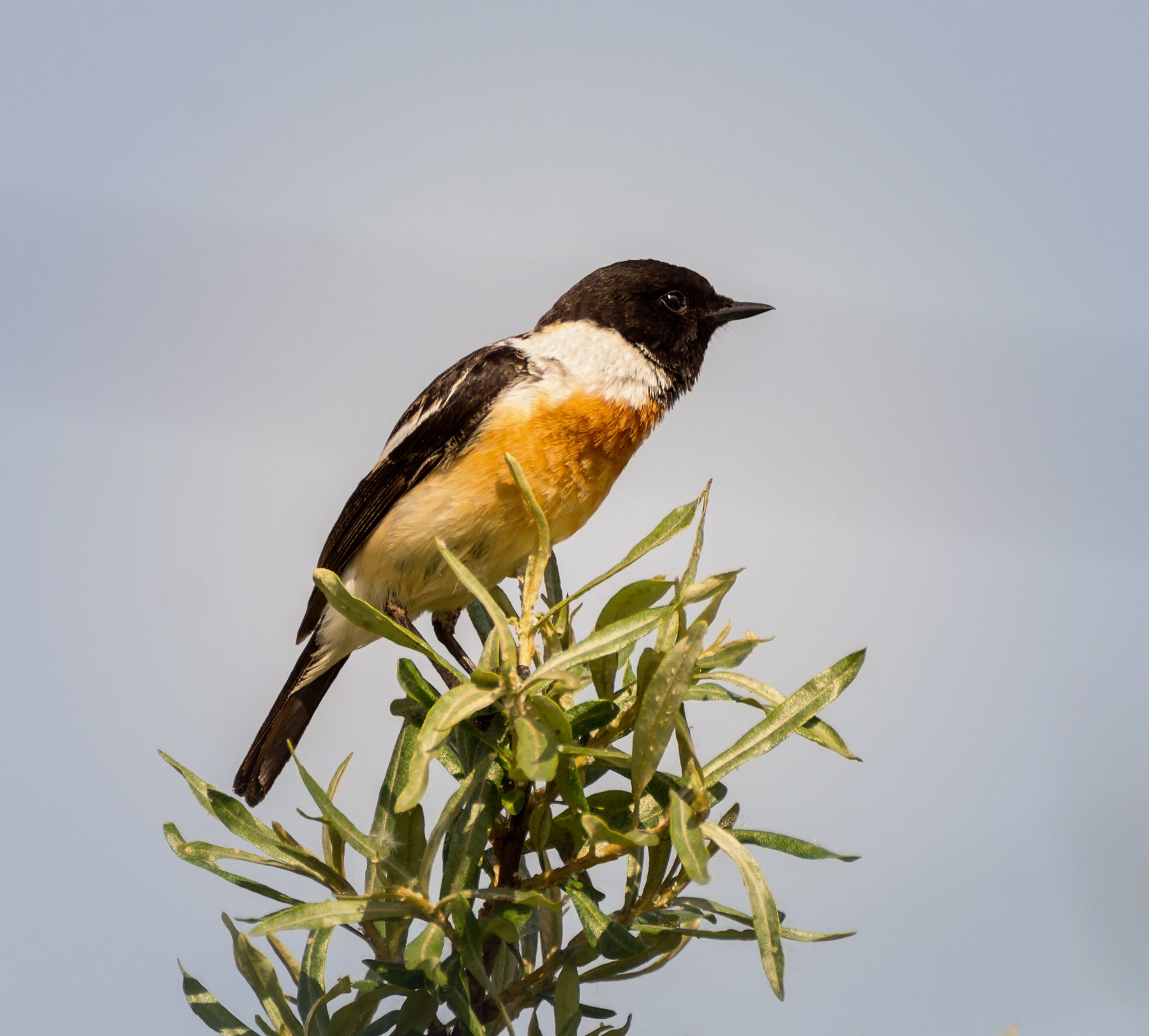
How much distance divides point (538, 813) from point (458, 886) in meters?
0.21

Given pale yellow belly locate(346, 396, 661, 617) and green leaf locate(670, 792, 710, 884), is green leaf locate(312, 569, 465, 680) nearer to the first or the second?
green leaf locate(670, 792, 710, 884)

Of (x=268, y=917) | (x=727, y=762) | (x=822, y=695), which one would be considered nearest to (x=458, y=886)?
(x=268, y=917)

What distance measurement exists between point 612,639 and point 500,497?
1.71 m

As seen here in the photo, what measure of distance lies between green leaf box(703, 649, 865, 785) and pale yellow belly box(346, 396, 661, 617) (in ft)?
5.52

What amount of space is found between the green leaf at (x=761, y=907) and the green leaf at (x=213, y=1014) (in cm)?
101

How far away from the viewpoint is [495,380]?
13.7ft

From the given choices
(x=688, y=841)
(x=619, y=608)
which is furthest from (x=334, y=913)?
(x=619, y=608)

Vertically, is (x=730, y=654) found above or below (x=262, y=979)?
above

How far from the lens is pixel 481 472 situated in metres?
3.91

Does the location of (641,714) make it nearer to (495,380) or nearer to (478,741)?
(478,741)

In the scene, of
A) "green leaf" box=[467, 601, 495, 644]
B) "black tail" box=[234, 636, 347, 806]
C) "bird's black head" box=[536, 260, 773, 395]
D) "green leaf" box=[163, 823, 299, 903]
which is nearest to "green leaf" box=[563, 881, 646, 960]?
"green leaf" box=[163, 823, 299, 903]

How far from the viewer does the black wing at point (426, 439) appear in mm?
4148

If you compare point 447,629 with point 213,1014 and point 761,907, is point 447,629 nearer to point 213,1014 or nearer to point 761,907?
point 213,1014

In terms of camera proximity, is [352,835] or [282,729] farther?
[282,729]
